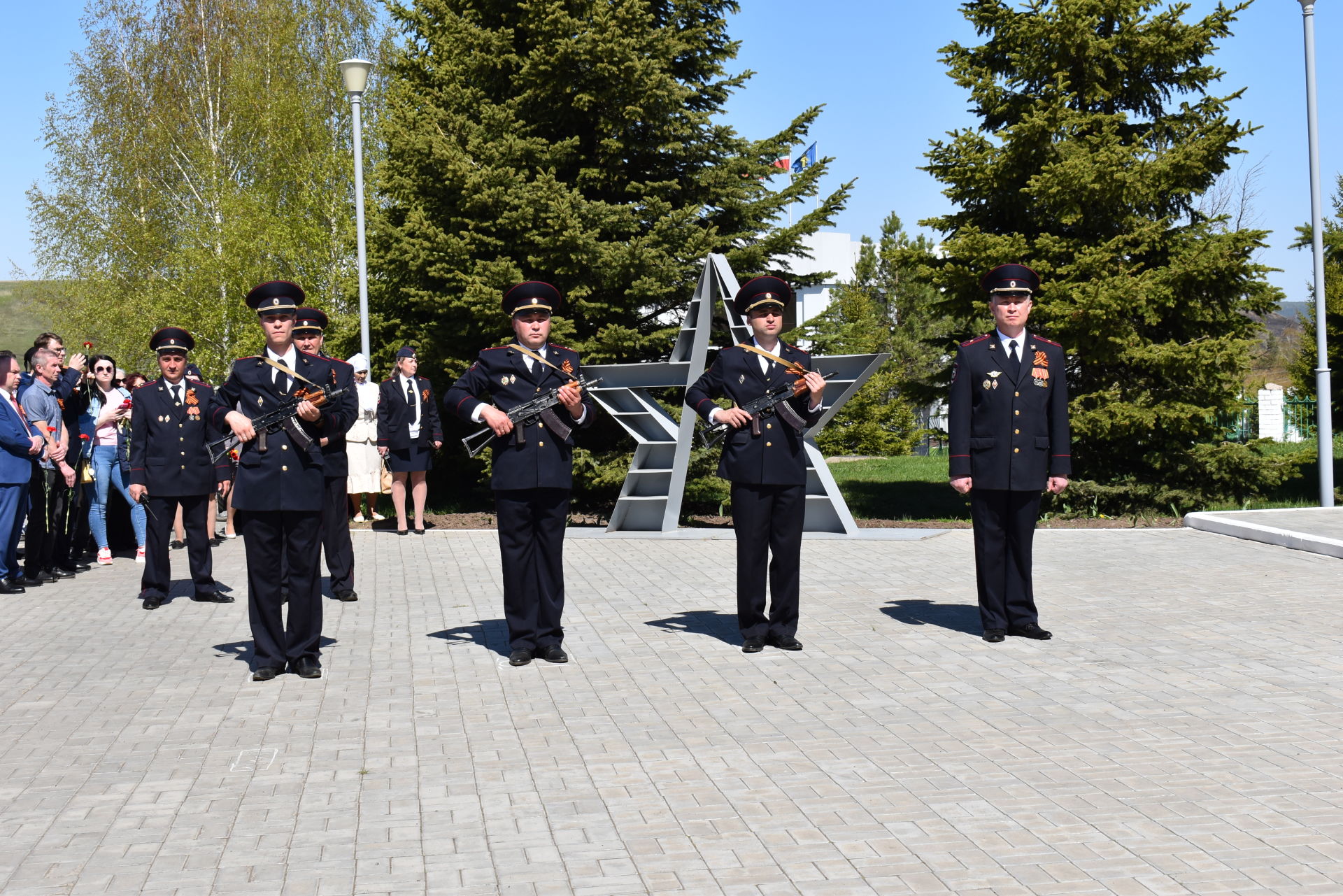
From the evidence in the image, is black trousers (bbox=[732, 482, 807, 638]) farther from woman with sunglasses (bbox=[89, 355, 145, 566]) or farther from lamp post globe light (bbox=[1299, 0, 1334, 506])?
lamp post globe light (bbox=[1299, 0, 1334, 506])

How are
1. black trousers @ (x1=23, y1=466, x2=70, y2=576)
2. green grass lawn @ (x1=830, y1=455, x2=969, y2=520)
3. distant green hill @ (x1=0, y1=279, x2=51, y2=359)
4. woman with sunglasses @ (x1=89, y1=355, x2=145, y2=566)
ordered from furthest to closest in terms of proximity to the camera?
1. distant green hill @ (x1=0, y1=279, x2=51, y2=359)
2. green grass lawn @ (x1=830, y1=455, x2=969, y2=520)
3. woman with sunglasses @ (x1=89, y1=355, x2=145, y2=566)
4. black trousers @ (x1=23, y1=466, x2=70, y2=576)

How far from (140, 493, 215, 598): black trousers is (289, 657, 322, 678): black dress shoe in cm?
317

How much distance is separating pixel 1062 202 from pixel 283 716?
41.0 ft

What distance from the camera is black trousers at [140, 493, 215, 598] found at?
1023cm

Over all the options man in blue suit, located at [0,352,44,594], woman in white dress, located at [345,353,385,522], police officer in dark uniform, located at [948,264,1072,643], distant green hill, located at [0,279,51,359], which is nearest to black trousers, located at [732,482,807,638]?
police officer in dark uniform, located at [948,264,1072,643]

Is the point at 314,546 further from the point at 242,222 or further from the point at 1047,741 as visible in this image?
the point at 242,222

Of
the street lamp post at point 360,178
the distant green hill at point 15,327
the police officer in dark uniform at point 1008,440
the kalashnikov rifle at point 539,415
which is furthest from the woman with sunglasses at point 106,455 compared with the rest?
the distant green hill at point 15,327

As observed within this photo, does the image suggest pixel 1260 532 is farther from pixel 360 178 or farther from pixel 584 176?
pixel 360 178

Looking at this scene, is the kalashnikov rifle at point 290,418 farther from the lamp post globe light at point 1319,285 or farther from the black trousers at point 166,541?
the lamp post globe light at point 1319,285

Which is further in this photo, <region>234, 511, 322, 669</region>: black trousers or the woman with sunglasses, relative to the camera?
the woman with sunglasses

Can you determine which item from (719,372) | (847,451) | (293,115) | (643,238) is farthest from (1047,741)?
(293,115)

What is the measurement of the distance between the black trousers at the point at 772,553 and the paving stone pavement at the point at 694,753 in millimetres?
273

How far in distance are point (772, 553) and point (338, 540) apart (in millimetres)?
3991

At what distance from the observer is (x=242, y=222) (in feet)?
99.7
